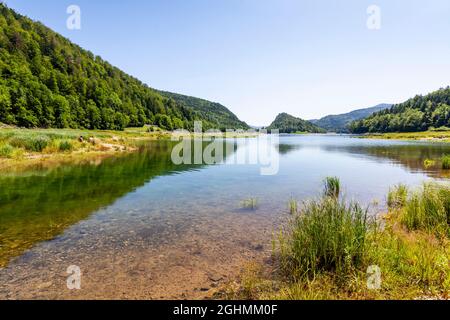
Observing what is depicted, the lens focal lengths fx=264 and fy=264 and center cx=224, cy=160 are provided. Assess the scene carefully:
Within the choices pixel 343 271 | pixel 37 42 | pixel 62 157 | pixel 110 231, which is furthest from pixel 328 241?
pixel 37 42

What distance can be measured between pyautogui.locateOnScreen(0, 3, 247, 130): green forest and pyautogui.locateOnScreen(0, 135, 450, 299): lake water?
8145cm

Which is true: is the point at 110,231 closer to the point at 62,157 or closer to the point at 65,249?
the point at 65,249

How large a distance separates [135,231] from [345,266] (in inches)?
304

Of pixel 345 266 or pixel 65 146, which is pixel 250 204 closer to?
pixel 345 266

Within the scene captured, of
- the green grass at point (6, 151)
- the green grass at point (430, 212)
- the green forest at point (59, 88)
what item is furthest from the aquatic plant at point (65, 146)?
the green forest at point (59, 88)

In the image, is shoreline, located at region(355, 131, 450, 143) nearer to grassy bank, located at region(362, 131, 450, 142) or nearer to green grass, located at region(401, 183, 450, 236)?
grassy bank, located at region(362, 131, 450, 142)

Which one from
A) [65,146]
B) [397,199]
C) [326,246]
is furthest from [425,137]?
[326,246]

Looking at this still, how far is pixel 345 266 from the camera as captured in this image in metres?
6.25

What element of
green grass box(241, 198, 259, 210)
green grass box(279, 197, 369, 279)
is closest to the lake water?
green grass box(241, 198, 259, 210)

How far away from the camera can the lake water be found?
686 centimetres

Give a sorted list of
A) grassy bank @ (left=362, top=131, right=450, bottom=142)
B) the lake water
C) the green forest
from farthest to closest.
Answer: grassy bank @ (left=362, top=131, right=450, bottom=142) → the green forest → the lake water

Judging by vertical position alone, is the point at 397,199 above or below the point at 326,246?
below

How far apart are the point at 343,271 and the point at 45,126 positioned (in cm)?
10711

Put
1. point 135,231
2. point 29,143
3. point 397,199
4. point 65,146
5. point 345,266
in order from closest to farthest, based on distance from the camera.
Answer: point 345,266 < point 135,231 < point 397,199 < point 29,143 < point 65,146
